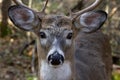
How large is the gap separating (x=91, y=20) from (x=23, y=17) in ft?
3.09

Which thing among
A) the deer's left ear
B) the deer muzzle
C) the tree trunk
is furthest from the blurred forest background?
the deer muzzle

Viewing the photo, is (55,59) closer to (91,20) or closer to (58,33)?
(58,33)

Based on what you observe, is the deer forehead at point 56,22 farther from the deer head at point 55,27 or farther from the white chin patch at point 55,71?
the white chin patch at point 55,71

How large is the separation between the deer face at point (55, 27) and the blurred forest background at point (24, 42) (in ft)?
10.5

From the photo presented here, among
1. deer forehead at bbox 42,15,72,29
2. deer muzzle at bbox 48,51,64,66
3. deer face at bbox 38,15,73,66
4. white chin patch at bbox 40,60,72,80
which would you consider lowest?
white chin patch at bbox 40,60,72,80

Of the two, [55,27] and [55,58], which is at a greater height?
[55,27]

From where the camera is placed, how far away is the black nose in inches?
207

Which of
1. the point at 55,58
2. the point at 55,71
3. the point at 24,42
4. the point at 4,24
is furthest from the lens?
the point at 4,24

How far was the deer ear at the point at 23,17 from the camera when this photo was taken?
5984 millimetres

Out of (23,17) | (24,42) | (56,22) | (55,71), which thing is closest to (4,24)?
(24,42)

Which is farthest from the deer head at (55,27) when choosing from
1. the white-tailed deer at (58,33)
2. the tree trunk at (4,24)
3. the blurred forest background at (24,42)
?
the tree trunk at (4,24)

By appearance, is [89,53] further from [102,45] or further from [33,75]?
[33,75]

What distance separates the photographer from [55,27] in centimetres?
561

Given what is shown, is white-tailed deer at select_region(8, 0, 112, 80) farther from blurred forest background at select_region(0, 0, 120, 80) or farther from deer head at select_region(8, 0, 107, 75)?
blurred forest background at select_region(0, 0, 120, 80)
